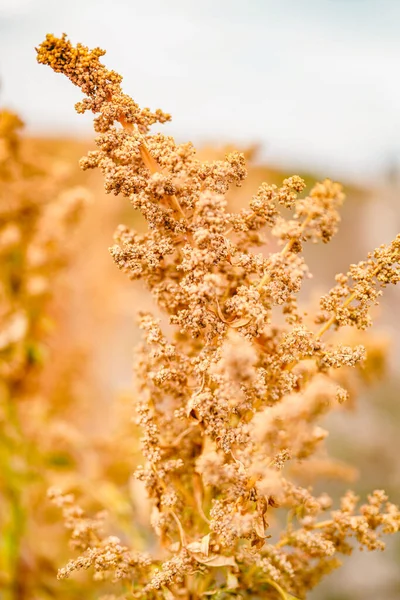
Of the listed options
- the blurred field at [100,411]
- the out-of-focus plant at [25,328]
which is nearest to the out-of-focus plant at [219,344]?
the blurred field at [100,411]

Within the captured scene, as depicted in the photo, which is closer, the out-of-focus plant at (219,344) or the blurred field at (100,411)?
the out-of-focus plant at (219,344)

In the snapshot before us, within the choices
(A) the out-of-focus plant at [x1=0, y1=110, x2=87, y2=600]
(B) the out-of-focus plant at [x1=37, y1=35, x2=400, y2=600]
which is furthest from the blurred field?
(B) the out-of-focus plant at [x1=37, y1=35, x2=400, y2=600]

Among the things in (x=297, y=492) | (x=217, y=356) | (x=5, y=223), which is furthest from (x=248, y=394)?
(x=5, y=223)

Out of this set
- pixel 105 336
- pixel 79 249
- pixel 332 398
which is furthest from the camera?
pixel 105 336

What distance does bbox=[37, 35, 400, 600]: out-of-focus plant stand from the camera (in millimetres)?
482

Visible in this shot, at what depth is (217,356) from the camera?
49cm

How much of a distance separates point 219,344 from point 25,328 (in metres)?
0.68

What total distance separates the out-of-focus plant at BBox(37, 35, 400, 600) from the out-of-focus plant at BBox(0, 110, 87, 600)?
1.74 feet

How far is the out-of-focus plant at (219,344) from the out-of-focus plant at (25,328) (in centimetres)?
53

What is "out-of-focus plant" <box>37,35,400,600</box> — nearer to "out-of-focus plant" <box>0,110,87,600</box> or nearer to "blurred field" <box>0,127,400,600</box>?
"blurred field" <box>0,127,400,600</box>

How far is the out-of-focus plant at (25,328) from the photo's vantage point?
1.07 meters

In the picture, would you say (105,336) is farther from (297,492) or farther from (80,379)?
(297,492)

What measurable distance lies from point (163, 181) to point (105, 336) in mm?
1205

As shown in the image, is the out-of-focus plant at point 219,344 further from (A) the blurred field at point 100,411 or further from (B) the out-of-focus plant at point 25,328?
(B) the out-of-focus plant at point 25,328
